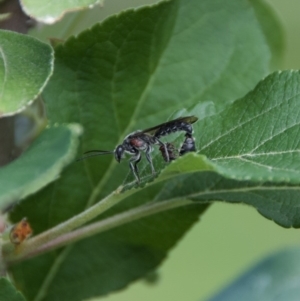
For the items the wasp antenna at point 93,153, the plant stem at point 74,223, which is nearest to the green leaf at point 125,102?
the wasp antenna at point 93,153

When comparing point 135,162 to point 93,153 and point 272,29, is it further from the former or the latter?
point 272,29

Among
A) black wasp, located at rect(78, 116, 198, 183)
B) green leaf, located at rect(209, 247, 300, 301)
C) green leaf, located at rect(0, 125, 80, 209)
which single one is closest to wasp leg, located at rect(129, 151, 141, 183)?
black wasp, located at rect(78, 116, 198, 183)

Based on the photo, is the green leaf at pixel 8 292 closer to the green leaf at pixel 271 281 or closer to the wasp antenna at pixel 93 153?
the wasp antenna at pixel 93 153

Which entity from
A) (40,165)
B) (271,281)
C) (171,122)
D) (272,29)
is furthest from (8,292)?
(272,29)

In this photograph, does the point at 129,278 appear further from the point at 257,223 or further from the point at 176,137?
the point at 257,223

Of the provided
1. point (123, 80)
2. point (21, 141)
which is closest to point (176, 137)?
point (123, 80)
